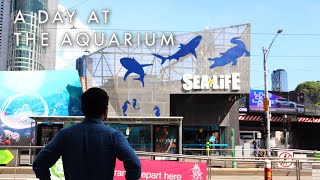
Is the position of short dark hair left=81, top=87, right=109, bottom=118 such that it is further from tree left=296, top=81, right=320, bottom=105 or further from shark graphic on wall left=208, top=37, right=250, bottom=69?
tree left=296, top=81, right=320, bottom=105

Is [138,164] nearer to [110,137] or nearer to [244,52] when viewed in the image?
[110,137]

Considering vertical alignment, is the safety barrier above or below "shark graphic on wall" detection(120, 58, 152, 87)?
below

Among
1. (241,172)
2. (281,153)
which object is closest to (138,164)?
(241,172)

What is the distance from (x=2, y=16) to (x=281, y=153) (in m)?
35.3

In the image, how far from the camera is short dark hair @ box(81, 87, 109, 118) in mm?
3109

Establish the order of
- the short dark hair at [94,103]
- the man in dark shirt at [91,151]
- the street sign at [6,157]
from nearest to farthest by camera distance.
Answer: the man in dark shirt at [91,151]
the short dark hair at [94,103]
the street sign at [6,157]

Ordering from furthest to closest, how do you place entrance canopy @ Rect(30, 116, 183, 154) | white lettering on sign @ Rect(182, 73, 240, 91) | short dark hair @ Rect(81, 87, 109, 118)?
white lettering on sign @ Rect(182, 73, 240, 91) < entrance canopy @ Rect(30, 116, 183, 154) < short dark hair @ Rect(81, 87, 109, 118)

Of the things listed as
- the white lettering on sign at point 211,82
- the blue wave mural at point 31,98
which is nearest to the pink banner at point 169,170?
the white lettering on sign at point 211,82

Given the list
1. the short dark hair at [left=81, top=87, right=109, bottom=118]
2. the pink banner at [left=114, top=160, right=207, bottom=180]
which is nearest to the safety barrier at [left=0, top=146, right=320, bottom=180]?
the pink banner at [left=114, top=160, right=207, bottom=180]

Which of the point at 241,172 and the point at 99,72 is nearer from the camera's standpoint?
the point at 241,172

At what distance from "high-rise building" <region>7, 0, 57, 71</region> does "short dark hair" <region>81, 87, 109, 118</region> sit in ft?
107

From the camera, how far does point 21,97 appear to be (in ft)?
115

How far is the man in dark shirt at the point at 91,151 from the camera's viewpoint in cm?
293

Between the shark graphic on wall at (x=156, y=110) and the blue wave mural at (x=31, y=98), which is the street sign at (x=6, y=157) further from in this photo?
the shark graphic on wall at (x=156, y=110)
